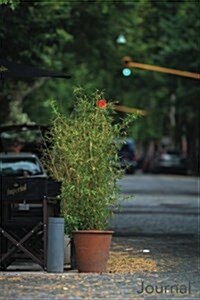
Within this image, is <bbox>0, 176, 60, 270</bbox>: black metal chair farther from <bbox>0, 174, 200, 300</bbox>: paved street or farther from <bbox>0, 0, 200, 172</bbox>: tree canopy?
<bbox>0, 0, 200, 172</bbox>: tree canopy

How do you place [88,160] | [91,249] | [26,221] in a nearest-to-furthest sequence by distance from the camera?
1. [91,249]
2. [88,160]
3. [26,221]

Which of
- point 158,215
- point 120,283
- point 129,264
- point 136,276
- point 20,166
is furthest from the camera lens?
point 158,215

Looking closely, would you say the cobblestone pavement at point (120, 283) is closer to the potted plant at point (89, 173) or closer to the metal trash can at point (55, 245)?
the metal trash can at point (55, 245)

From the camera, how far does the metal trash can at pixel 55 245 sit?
12141 mm

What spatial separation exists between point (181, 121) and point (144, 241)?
5078 centimetres

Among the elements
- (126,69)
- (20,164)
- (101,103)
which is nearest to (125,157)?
(20,164)

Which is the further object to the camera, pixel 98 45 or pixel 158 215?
pixel 98 45

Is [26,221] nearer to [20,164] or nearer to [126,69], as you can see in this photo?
[20,164]

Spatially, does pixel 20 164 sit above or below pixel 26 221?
above

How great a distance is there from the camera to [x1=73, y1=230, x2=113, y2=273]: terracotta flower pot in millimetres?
12148

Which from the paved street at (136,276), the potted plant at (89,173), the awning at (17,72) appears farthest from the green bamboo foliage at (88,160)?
the awning at (17,72)

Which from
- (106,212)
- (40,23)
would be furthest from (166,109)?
(106,212)

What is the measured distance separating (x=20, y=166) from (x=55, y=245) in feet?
32.9

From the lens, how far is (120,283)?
36.7 feet
